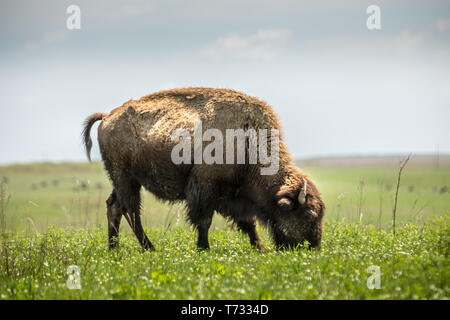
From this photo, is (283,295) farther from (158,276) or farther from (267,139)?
(267,139)

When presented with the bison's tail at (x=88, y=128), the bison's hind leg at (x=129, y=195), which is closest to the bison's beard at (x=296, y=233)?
the bison's hind leg at (x=129, y=195)

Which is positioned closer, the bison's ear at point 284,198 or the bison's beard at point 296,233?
the bison's ear at point 284,198

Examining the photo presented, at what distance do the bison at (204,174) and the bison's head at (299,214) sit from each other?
2 cm

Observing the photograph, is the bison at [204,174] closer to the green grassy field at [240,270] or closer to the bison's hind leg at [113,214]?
the bison's hind leg at [113,214]

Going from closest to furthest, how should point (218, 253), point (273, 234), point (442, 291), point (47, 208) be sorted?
point (442, 291), point (218, 253), point (273, 234), point (47, 208)

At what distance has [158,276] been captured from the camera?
6.54 meters

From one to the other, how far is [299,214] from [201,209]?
75.0 inches

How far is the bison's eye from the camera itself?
27.2ft

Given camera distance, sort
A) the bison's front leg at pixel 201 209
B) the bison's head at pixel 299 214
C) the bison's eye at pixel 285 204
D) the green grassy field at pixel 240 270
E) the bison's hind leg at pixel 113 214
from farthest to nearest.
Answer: the bison's hind leg at pixel 113 214, the bison's front leg at pixel 201 209, the bison's head at pixel 299 214, the bison's eye at pixel 285 204, the green grassy field at pixel 240 270

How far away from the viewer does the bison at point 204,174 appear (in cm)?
868

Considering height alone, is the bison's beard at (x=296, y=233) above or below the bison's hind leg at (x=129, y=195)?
below

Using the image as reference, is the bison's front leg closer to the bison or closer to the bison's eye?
the bison
